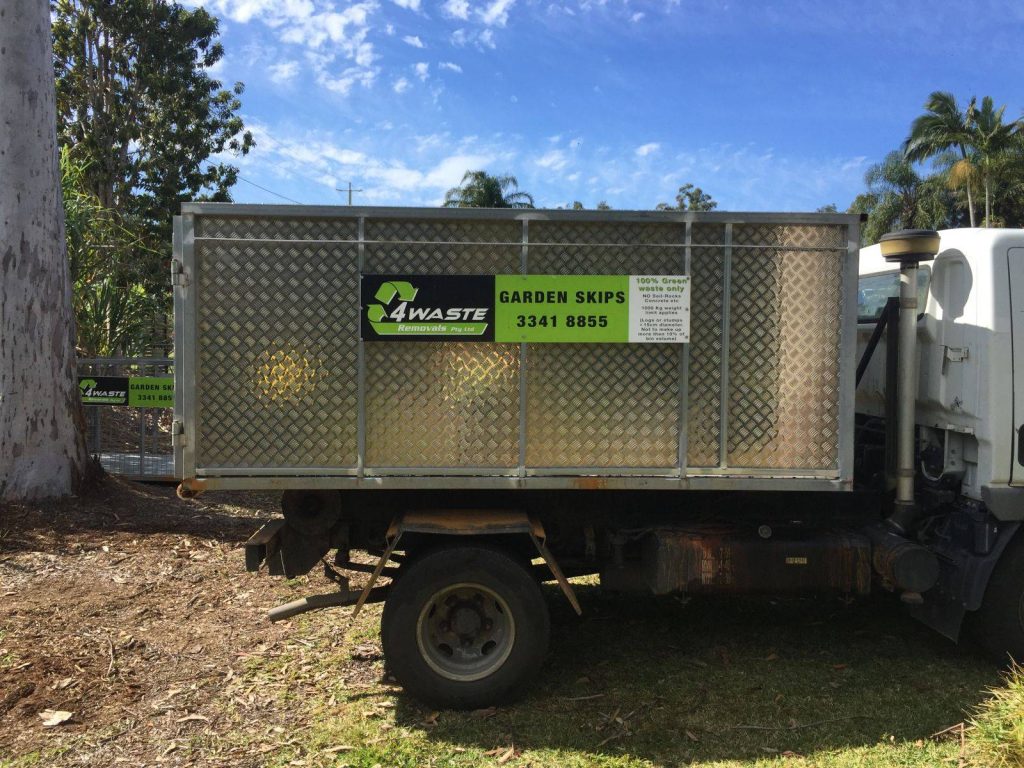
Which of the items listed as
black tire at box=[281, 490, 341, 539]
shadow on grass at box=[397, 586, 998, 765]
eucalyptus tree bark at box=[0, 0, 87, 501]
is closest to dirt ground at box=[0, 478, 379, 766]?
eucalyptus tree bark at box=[0, 0, 87, 501]

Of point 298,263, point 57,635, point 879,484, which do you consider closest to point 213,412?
point 298,263

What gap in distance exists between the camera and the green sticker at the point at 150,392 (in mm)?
9031

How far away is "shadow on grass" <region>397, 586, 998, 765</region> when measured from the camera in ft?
12.3

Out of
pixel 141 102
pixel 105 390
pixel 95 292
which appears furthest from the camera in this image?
pixel 141 102

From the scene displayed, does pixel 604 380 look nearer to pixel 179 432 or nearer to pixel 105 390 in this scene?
pixel 179 432

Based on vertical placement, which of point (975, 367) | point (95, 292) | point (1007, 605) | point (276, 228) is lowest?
point (1007, 605)

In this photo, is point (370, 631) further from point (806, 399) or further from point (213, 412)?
point (806, 399)

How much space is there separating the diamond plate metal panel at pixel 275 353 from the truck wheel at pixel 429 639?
80 centimetres

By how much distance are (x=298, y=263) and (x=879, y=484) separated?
12.3 feet

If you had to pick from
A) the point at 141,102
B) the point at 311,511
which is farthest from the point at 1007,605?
the point at 141,102

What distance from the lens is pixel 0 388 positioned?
287 inches

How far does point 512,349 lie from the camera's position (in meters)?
3.99

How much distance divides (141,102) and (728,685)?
83.8 ft

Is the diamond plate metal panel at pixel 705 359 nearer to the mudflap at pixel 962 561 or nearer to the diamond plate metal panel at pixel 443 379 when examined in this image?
the diamond plate metal panel at pixel 443 379
